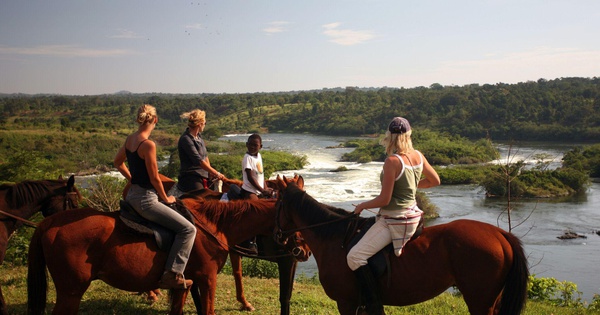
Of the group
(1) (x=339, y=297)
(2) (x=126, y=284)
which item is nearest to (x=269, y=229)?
(1) (x=339, y=297)

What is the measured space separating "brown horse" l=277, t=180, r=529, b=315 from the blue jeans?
3.48 feet

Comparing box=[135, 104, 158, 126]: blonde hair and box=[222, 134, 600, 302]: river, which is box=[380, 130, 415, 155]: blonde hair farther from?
box=[222, 134, 600, 302]: river

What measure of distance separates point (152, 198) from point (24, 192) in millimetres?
2639

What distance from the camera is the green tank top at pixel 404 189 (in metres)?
4.30

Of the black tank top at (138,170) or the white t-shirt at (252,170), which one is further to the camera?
the white t-shirt at (252,170)

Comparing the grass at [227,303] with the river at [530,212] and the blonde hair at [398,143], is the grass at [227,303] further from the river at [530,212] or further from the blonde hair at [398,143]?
the river at [530,212]

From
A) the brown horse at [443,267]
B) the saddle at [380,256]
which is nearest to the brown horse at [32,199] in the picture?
the brown horse at [443,267]

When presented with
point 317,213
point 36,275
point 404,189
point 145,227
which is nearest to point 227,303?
point 145,227

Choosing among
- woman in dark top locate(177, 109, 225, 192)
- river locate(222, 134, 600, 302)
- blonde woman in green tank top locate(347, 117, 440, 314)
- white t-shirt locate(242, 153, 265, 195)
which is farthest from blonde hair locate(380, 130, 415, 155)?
river locate(222, 134, 600, 302)

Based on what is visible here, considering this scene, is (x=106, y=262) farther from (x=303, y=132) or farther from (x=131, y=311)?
(x=303, y=132)

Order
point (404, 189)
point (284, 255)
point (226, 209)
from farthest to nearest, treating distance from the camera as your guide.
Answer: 1. point (284, 255)
2. point (226, 209)
3. point (404, 189)

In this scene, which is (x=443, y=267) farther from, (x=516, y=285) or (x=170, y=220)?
(x=170, y=220)

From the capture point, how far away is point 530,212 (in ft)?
90.4

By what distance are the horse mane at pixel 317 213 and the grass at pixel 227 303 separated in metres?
2.09
